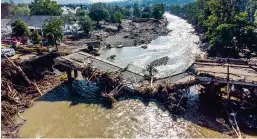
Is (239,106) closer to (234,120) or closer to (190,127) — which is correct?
(234,120)

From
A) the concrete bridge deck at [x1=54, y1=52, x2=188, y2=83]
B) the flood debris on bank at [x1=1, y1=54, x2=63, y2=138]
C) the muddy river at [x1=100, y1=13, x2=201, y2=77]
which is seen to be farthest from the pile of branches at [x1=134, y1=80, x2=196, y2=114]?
the flood debris on bank at [x1=1, y1=54, x2=63, y2=138]

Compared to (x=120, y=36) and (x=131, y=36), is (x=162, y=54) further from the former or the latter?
(x=120, y=36)

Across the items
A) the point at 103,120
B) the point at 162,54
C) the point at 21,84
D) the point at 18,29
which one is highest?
the point at 18,29

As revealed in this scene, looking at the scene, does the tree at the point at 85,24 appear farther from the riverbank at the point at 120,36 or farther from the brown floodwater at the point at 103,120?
the brown floodwater at the point at 103,120

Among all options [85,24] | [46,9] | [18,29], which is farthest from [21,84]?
[46,9]

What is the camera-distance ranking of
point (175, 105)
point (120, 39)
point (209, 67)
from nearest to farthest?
point (175, 105) → point (209, 67) → point (120, 39)

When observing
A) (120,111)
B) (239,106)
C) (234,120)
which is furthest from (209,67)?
(120,111)
